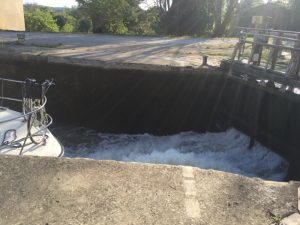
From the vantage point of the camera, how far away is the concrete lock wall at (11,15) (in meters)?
20.4

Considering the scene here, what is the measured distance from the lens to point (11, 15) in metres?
21.4

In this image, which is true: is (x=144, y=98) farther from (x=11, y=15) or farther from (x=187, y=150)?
(x=11, y=15)

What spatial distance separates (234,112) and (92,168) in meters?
6.74

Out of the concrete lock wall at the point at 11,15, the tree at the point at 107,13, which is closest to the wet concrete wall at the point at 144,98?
the concrete lock wall at the point at 11,15

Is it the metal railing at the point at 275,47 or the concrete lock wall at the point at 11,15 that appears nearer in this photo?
the metal railing at the point at 275,47

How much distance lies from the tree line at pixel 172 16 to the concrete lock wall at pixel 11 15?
9.68 metres

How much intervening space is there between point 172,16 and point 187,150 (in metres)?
20.4

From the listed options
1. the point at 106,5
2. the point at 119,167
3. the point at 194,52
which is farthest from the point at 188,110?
the point at 106,5

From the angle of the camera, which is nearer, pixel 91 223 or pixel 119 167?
pixel 91 223

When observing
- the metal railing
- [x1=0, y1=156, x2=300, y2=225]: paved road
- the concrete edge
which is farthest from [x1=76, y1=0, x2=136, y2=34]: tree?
[x1=0, y1=156, x2=300, y2=225]: paved road

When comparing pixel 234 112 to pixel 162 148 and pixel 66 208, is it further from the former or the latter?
pixel 66 208

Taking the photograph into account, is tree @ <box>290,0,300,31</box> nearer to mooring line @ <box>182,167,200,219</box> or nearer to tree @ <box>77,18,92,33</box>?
tree @ <box>77,18,92,33</box>

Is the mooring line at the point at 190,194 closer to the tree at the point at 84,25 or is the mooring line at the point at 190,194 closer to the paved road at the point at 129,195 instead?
the paved road at the point at 129,195

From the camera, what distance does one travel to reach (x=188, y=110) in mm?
10078
